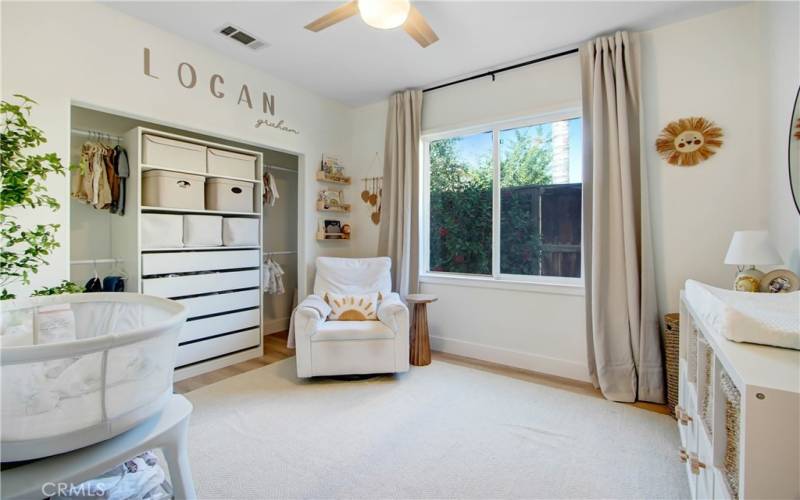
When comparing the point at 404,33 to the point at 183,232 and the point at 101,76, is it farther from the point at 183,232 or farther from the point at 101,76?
the point at 183,232

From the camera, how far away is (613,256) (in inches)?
98.1

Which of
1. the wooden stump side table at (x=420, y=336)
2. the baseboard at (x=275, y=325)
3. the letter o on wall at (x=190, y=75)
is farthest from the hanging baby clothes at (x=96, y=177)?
the wooden stump side table at (x=420, y=336)

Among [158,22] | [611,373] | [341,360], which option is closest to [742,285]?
[611,373]

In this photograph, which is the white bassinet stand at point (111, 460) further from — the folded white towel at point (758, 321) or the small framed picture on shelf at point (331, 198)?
the small framed picture on shelf at point (331, 198)

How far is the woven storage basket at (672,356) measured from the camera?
2176 mm

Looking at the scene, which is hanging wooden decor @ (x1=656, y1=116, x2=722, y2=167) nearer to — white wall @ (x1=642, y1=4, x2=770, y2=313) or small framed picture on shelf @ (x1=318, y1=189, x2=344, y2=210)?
white wall @ (x1=642, y1=4, x2=770, y2=313)

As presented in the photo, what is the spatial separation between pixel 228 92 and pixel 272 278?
1756 millimetres

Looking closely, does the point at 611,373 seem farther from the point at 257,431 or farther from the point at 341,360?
the point at 257,431

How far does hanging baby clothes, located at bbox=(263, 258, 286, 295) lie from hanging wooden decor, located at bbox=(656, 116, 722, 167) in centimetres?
344

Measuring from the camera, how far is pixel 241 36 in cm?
259

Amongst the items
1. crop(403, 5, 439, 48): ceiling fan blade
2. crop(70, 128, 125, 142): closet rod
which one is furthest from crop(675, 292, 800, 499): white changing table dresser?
crop(70, 128, 125, 142): closet rod

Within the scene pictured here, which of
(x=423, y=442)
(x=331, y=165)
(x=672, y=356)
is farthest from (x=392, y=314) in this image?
(x=331, y=165)

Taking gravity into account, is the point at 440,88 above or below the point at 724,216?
above

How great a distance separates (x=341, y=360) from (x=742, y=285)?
96.1 inches
